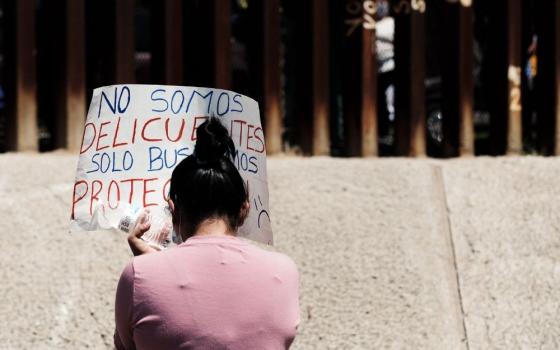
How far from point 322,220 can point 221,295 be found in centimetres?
289

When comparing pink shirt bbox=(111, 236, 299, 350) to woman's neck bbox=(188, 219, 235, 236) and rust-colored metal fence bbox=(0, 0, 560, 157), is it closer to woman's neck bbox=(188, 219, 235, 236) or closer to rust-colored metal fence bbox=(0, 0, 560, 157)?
woman's neck bbox=(188, 219, 235, 236)

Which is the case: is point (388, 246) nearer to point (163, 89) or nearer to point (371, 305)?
point (371, 305)

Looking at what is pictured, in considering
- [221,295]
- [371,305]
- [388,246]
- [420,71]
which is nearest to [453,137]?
[420,71]

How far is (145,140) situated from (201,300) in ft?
2.67

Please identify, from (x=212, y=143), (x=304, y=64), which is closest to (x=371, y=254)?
(x=304, y=64)

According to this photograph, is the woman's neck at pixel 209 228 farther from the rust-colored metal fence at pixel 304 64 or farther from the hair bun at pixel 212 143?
the rust-colored metal fence at pixel 304 64

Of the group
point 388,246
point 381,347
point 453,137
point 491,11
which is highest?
point 491,11

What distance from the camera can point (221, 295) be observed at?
9.33 feet

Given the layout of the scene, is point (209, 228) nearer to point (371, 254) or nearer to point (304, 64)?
point (371, 254)

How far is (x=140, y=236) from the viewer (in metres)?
3.27

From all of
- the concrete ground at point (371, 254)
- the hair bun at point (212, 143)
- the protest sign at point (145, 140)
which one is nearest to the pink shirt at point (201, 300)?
the hair bun at point (212, 143)

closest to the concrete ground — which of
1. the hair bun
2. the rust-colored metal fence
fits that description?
the rust-colored metal fence

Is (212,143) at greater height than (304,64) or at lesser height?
lesser

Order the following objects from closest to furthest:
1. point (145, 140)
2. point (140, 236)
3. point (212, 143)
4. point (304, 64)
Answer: point (212, 143) < point (140, 236) < point (145, 140) < point (304, 64)
